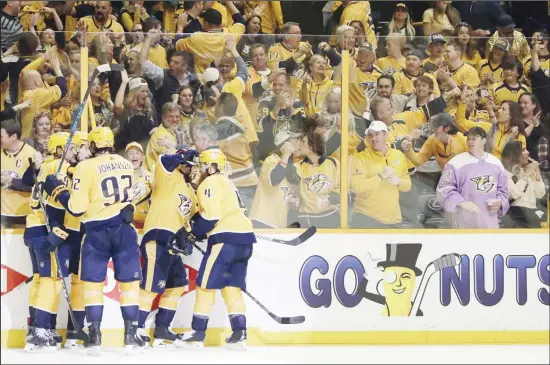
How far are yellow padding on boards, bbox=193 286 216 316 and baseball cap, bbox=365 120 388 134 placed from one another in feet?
5.20

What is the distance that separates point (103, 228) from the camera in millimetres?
6922

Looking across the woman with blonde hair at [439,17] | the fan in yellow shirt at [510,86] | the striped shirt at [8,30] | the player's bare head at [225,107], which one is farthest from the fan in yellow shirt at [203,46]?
the woman with blonde hair at [439,17]

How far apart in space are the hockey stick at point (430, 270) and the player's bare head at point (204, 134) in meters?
1.73

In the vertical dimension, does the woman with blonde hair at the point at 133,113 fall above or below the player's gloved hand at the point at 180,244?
above

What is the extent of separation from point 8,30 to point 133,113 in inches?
47.5

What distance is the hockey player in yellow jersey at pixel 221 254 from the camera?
710 cm

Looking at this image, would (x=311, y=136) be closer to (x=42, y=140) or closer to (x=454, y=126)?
(x=454, y=126)

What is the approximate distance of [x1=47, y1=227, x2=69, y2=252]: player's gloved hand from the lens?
6.95 m

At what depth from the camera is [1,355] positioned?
6848 millimetres

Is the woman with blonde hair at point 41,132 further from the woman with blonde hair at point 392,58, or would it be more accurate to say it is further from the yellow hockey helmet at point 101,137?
the woman with blonde hair at point 392,58

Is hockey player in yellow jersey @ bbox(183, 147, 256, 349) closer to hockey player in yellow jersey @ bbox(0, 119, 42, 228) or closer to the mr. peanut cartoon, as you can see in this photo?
the mr. peanut cartoon

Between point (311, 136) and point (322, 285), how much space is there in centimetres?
103

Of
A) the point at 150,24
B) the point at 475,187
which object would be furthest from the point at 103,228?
the point at 475,187

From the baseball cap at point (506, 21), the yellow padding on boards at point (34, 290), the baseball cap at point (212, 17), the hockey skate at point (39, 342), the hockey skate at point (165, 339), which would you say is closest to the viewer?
the hockey skate at point (39, 342)
